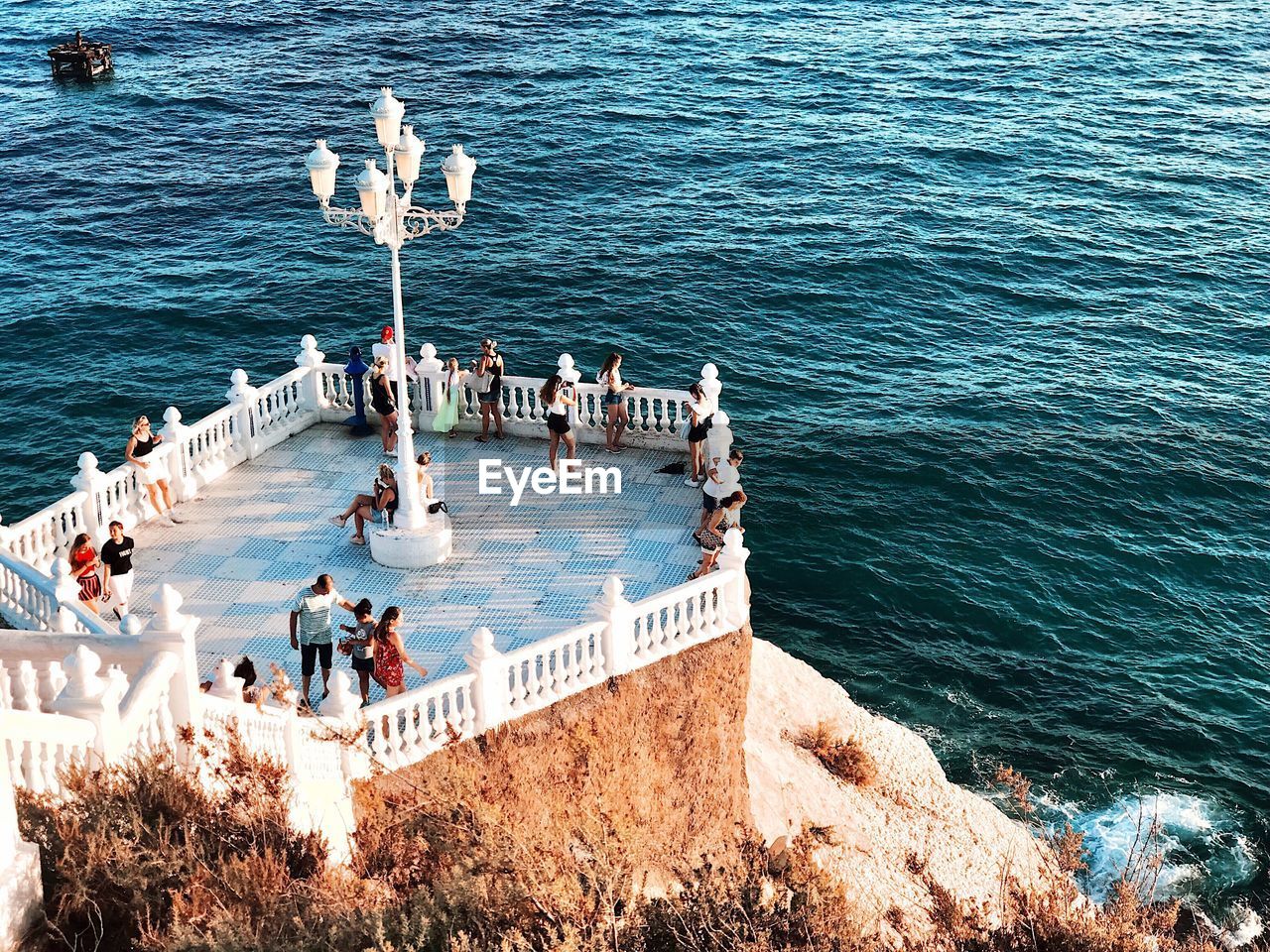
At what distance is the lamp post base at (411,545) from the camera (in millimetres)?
19297

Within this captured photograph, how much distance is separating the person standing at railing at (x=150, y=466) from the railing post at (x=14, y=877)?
10.1m

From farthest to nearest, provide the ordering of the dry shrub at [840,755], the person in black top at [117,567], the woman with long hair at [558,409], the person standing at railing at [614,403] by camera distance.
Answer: the dry shrub at [840,755] < the person standing at railing at [614,403] < the woman with long hair at [558,409] < the person in black top at [117,567]

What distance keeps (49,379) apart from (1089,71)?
38.2 meters

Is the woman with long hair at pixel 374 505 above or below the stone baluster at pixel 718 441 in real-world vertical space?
below

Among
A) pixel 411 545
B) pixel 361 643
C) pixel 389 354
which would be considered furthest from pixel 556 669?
pixel 389 354

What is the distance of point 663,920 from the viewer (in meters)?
10.9

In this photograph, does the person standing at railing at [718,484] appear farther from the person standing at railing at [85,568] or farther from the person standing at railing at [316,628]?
the person standing at railing at [85,568]

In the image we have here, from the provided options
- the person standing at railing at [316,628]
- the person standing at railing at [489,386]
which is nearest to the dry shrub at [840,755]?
the person standing at railing at [489,386]

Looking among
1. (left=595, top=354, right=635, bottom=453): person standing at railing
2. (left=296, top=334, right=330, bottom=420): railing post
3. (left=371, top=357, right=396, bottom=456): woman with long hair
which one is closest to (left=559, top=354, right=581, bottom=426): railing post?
(left=595, top=354, right=635, bottom=453): person standing at railing

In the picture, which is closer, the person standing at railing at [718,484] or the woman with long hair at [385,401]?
the person standing at railing at [718,484]

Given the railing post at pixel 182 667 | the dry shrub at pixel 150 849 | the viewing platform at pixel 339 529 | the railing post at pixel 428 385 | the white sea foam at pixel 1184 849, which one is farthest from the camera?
the railing post at pixel 428 385

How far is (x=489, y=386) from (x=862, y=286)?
62.8ft

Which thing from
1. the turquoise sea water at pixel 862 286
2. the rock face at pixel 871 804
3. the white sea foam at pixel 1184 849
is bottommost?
the white sea foam at pixel 1184 849

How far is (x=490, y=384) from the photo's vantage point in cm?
2245
